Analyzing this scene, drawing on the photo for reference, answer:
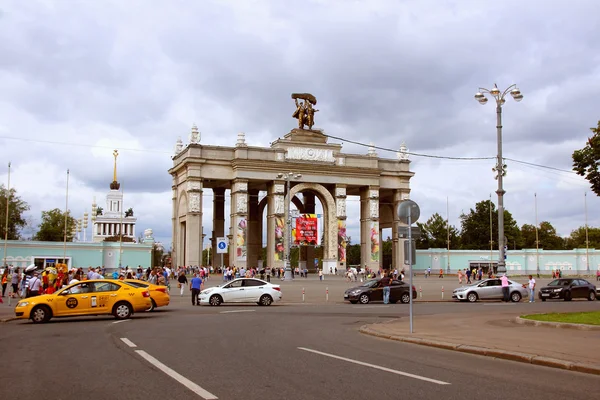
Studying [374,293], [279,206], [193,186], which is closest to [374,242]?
[279,206]

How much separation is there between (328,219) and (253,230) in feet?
41.8

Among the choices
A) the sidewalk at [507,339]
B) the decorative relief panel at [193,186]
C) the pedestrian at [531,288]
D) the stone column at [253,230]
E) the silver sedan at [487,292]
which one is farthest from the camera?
the stone column at [253,230]

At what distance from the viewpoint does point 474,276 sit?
68812mm

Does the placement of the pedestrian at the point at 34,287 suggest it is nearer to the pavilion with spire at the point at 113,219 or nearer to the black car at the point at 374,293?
the black car at the point at 374,293

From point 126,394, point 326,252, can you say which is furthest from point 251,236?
point 126,394

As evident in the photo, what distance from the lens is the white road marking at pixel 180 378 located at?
8333mm

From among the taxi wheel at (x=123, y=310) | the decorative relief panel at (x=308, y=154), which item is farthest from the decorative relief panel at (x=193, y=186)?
the taxi wheel at (x=123, y=310)

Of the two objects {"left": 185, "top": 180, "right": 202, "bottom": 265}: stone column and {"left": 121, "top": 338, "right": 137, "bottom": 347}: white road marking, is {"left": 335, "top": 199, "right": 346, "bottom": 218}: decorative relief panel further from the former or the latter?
{"left": 121, "top": 338, "right": 137, "bottom": 347}: white road marking

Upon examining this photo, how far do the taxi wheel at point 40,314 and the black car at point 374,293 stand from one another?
1667 centimetres

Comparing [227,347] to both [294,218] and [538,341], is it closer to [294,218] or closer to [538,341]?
[538,341]

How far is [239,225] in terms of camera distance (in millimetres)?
74188

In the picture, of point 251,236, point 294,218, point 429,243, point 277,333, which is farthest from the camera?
point 429,243

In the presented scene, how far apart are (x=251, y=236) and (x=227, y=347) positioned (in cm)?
7334

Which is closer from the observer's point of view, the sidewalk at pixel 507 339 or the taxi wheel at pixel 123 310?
the sidewalk at pixel 507 339
